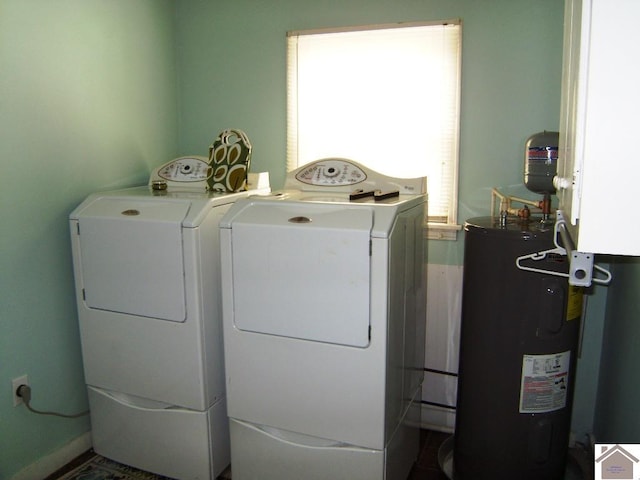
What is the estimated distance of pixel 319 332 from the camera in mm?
1908

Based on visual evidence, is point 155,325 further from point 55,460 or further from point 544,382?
point 544,382

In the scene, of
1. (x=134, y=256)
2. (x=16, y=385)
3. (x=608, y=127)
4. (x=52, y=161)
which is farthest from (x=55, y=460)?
(x=608, y=127)

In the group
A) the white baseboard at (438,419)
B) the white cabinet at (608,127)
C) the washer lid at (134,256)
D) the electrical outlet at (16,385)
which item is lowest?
the white baseboard at (438,419)

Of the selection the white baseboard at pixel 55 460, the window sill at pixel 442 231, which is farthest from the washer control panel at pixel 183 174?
the white baseboard at pixel 55 460

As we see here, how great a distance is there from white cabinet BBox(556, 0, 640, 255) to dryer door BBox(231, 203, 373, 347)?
0.94 meters

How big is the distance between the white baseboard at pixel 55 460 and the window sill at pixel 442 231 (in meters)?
1.92

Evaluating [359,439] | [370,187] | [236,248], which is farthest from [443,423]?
[236,248]

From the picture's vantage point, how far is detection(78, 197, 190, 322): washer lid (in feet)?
6.96

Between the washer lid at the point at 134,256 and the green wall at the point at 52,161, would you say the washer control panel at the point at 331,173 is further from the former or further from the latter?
the green wall at the point at 52,161

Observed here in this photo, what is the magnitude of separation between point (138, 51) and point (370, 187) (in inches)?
56.7

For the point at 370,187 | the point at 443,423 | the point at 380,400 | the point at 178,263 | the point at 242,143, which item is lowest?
the point at 443,423

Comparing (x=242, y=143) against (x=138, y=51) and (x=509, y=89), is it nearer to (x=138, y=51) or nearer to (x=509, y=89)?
(x=138, y=51)

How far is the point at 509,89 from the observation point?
7.97 feet

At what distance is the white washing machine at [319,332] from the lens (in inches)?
72.7
